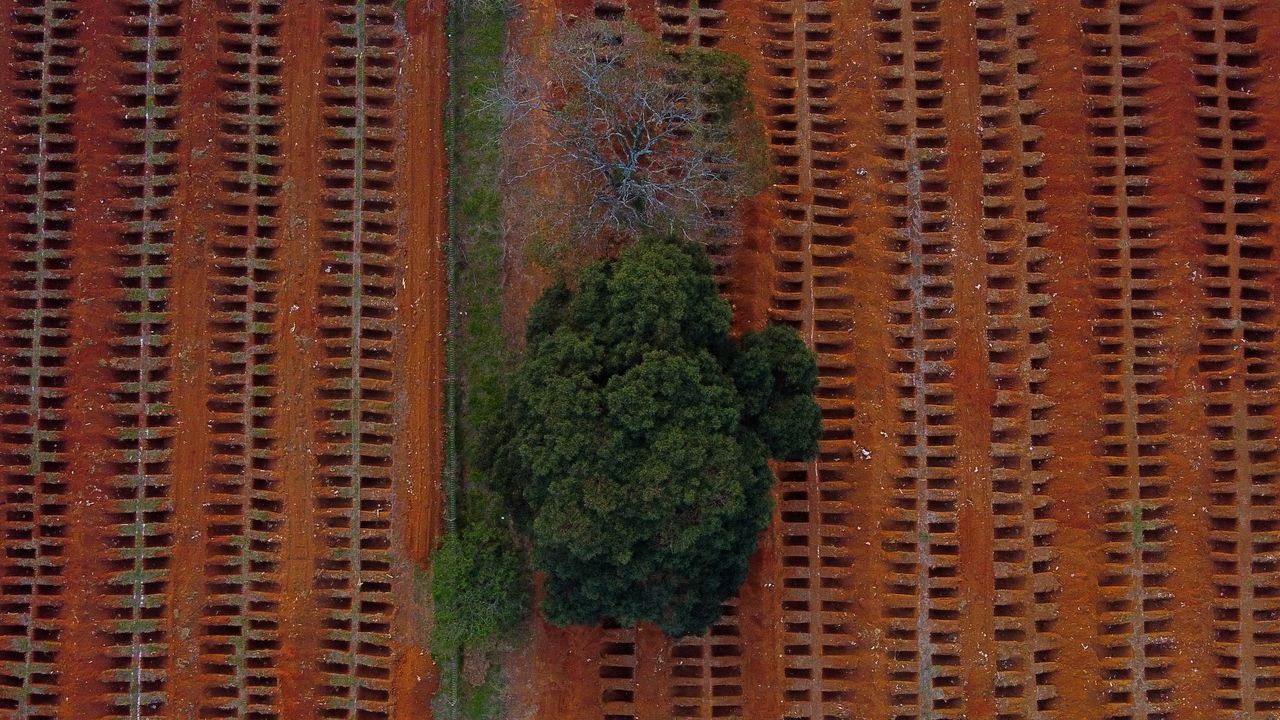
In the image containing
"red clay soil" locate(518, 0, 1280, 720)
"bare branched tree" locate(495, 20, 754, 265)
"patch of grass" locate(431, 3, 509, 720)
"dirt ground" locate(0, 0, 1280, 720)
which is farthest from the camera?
"patch of grass" locate(431, 3, 509, 720)

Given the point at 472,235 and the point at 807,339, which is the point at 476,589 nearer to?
the point at 472,235

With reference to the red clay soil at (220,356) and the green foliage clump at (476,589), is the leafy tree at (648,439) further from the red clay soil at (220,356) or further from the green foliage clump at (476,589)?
the red clay soil at (220,356)

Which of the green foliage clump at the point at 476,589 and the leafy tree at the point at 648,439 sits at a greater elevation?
the leafy tree at the point at 648,439

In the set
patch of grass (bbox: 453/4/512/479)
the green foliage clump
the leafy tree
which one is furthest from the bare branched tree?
the green foliage clump

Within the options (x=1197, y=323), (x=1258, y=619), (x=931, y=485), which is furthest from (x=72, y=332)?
(x=1258, y=619)

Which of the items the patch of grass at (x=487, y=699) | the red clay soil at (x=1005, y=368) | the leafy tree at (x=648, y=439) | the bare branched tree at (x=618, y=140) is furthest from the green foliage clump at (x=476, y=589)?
the bare branched tree at (x=618, y=140)

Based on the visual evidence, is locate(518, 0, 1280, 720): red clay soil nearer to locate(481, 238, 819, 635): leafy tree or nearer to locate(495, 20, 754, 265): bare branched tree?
locate(495, 20, 754, 265): bare branched tree
